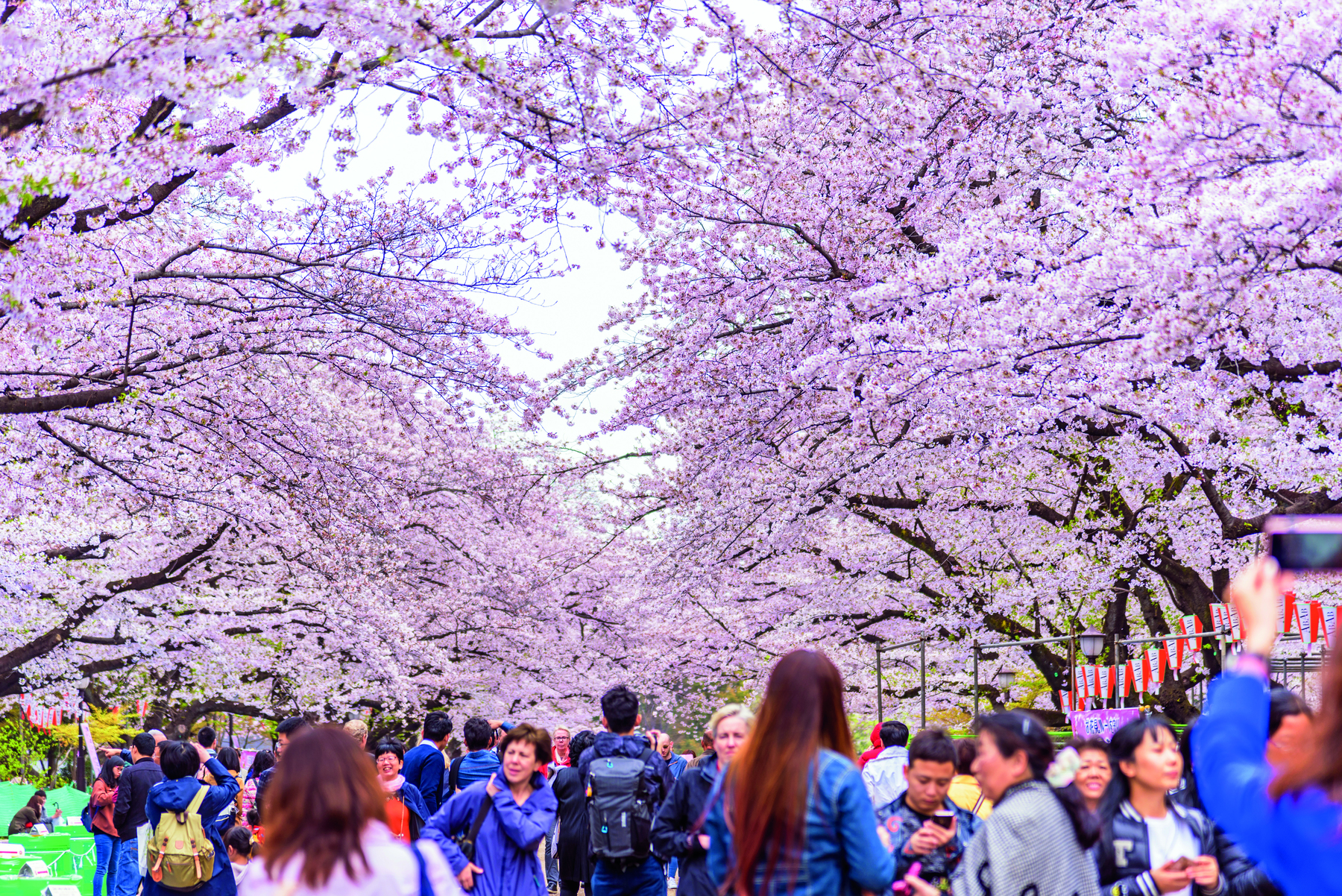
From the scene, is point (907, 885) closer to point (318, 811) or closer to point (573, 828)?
point (318, 811)

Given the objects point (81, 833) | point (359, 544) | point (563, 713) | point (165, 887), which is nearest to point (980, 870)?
point (165, 887)

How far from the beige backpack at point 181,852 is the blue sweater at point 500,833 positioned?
104 inches

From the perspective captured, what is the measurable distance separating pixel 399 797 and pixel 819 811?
5.41 metres

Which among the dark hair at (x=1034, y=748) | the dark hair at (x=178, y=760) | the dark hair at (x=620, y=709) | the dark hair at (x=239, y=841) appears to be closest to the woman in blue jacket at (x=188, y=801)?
the dark hair at (x=178, y=760)

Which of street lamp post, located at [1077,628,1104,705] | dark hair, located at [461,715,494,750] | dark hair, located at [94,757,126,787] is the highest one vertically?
street lamp post, located at [1077,628,1104,705]

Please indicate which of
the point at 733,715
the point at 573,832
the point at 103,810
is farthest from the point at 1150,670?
the point at 103,810

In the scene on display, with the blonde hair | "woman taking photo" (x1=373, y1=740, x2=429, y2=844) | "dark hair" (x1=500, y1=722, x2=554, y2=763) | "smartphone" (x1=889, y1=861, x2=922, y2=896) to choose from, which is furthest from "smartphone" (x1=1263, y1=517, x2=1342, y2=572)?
"woman taking photo" (x1=373, y1=740, x2=429, y2=844)

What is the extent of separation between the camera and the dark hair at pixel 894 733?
9352 mm

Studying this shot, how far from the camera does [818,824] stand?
382cm

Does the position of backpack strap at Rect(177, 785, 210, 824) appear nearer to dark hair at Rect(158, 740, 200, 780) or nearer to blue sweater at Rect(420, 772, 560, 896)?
dark hair at Rect(158, 740, 200, 780)

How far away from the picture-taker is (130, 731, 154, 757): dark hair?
10836mm

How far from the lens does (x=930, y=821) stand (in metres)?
5.30

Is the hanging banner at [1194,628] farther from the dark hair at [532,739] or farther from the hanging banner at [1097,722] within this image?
the dark hair at [532,739]

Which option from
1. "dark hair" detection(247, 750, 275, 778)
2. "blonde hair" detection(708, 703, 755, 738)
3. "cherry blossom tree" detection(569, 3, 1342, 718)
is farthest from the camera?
"dark hair" detection(247, 750, 275, 778)
